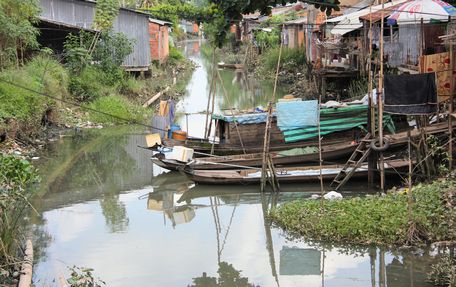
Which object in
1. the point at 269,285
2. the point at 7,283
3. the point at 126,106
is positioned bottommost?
the point at 269,285

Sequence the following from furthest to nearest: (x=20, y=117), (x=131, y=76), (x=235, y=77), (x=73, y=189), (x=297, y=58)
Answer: (x=235, y=77), (x=297, y=58), (x=131, y=76), (x=20, y=117), (x=73, y=189)

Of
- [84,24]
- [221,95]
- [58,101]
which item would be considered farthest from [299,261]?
[221,95]

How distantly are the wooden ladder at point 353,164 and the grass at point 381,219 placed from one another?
1.74 m

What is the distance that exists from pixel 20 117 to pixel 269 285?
9157mm

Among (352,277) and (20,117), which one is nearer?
(352,277)

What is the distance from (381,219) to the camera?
9000 mm

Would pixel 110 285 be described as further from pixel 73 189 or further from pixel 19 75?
pixel 19 75

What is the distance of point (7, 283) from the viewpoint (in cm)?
684

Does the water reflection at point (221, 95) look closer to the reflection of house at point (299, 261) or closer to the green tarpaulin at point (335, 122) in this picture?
the green tarpaulin at point (335, 122)

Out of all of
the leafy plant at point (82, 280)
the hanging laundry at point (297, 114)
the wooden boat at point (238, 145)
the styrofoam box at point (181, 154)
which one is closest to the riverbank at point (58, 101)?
the styrofoam box at point (181, 154)

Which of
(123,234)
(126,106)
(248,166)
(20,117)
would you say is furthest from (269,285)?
(126,106)

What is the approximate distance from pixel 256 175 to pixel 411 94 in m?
3.40

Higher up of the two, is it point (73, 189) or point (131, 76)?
point (131, 76)

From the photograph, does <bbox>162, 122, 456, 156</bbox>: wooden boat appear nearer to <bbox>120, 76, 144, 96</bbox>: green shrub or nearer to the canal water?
the canal water
